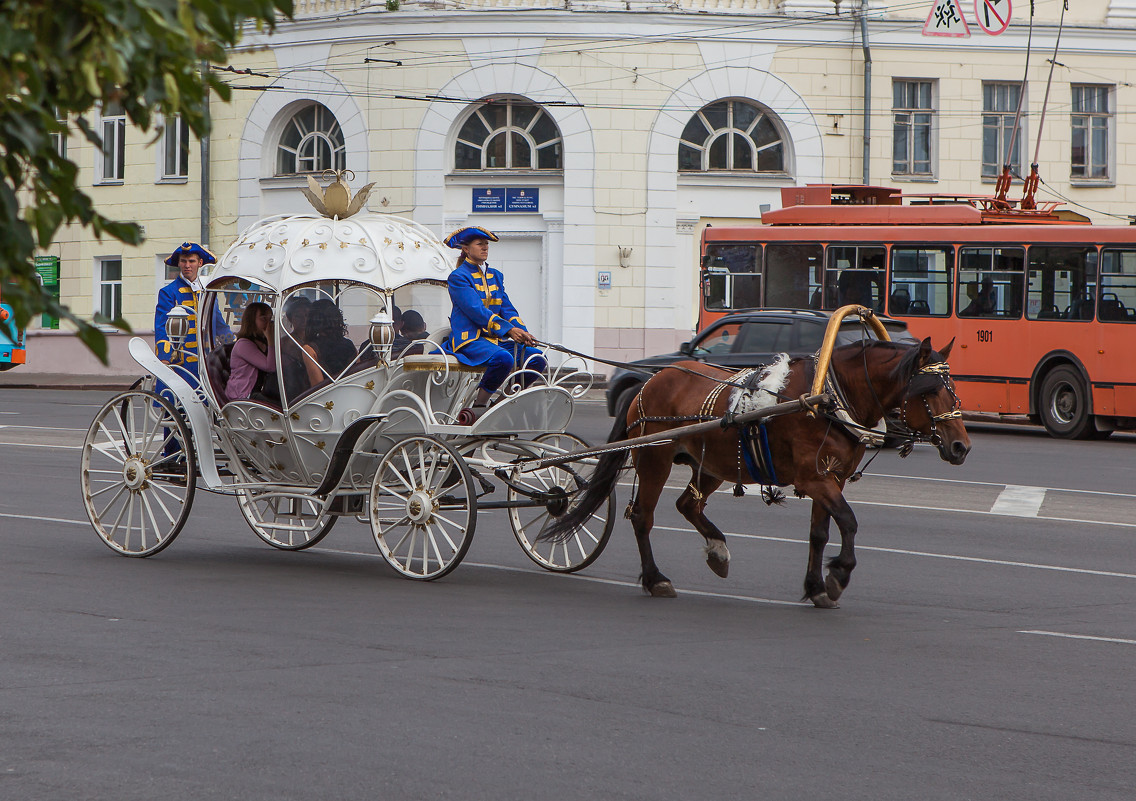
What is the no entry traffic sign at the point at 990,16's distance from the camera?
30.9 meters

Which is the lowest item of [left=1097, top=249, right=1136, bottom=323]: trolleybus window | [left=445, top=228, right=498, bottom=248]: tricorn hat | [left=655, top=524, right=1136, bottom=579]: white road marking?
[left=655, top=524, right=1136, bottom=579]: white road marking

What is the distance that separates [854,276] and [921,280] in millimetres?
1039

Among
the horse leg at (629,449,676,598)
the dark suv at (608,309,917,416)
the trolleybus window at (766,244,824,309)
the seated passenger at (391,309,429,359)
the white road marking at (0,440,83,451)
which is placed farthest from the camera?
the trolleybus window at (766,244,824,309)

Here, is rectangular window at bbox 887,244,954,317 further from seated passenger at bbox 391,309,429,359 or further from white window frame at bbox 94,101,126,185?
white window frame at bbox 94,101,126,185

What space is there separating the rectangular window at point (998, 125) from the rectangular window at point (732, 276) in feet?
35.5

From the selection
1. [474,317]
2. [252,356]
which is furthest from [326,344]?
[474,317]

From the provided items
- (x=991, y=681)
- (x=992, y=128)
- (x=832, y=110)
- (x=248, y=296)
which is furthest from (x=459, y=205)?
(x=991, y=681)

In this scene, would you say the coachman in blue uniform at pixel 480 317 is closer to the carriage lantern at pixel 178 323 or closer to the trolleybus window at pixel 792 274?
the carriage lantern at pixel 178 323

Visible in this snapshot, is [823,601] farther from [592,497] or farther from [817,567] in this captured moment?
[592,497]

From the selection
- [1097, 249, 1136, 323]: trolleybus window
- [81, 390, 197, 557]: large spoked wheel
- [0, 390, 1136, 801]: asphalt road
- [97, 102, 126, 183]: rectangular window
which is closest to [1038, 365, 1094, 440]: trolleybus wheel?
[1097, 249, 1136, 323]: trolleybus window

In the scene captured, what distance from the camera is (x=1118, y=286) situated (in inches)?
838

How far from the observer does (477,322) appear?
934 centimetres

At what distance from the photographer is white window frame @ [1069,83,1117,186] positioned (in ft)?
106

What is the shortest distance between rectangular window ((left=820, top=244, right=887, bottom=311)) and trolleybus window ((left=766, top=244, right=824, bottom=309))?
0.23 metres
